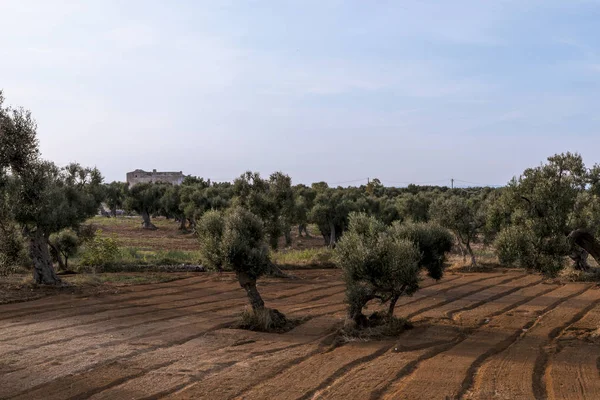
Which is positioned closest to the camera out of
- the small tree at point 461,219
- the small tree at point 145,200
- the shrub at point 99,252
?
the shrub at point 99,252

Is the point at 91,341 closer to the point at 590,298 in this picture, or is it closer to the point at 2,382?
the point at 2,382

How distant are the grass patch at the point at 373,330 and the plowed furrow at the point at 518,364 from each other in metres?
3.18

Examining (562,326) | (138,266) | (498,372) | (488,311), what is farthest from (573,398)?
(138,266)

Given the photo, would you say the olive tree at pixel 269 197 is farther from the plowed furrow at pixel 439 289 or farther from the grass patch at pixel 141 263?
the plowed furrow at pixel 439 289

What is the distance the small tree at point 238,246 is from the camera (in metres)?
16.5

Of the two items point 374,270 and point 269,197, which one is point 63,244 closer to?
point 269,197

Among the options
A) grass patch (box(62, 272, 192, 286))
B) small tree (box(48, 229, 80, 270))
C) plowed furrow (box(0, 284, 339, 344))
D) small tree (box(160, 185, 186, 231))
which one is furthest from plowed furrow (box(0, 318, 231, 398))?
small tree (box(160, 185, 186, 231))

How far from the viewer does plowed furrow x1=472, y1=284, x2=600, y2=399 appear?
34.3 feet

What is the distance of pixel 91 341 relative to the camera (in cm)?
1449

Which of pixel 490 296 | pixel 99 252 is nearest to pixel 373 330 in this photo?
pixel 490 296

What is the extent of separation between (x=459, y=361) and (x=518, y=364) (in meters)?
1.30

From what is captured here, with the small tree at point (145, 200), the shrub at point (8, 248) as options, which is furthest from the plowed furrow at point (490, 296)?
the small tree at point (145, 200)

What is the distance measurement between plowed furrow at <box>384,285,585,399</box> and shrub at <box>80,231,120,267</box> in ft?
71.6

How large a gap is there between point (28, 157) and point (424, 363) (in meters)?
13.9
